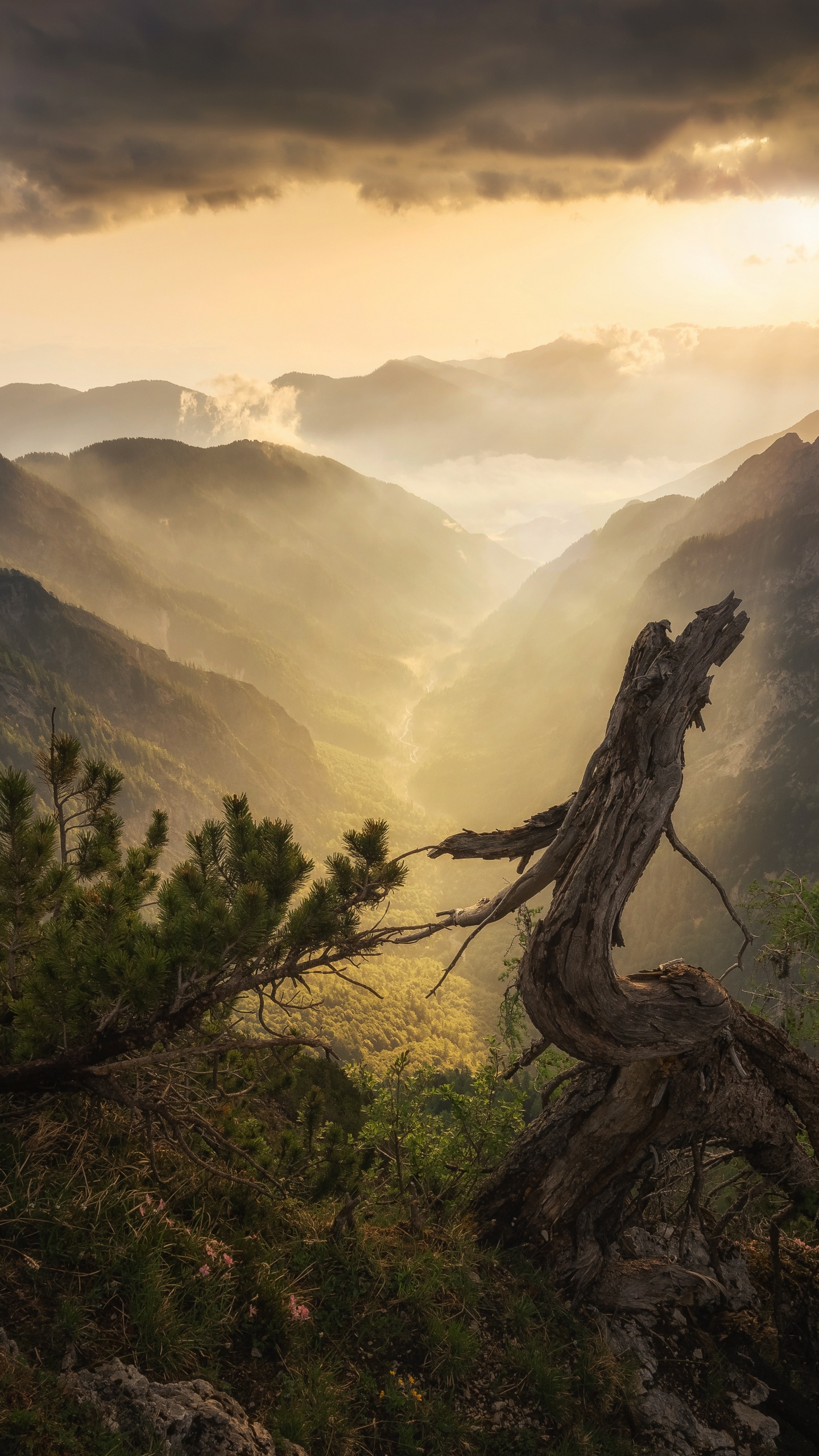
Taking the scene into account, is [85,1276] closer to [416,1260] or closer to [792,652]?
[416,1260]

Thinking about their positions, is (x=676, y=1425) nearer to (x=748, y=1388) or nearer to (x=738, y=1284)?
(x=748, y=1388)

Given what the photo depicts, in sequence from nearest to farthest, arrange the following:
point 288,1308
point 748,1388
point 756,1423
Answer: point 288,1308, point 756,1423, point 748,1388

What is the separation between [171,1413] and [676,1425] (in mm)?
5735

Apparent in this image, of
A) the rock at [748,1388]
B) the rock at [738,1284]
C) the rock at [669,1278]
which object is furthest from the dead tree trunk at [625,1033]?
the rock at [748,1388]

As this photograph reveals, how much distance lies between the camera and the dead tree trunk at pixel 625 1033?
257 inches

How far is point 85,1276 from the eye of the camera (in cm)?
535

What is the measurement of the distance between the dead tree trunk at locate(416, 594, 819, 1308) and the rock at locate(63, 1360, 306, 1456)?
12.3 ft

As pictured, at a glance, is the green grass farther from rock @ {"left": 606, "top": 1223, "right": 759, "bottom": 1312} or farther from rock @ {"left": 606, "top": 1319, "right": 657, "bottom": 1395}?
rock @ {"left": 606, "top": 1223, "right": 759, "bottom": 1312}

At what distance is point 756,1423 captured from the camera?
7363 millimetres

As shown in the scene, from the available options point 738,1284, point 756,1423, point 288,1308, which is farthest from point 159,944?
point 738,1284

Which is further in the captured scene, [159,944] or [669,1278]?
[669,1278]

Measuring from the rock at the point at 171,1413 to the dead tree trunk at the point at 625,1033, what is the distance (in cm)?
376

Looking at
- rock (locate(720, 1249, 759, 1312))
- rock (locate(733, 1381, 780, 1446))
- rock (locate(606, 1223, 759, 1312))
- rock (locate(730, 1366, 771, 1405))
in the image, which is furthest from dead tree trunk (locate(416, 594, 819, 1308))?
rock (locate(733, 1381, 780, 1446))

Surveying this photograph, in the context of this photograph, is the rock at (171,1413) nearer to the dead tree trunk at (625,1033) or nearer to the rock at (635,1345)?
the dead tree trunk at (625,1033)
